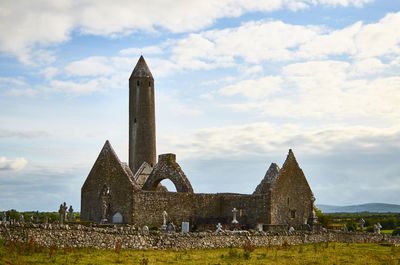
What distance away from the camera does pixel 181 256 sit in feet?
75.1

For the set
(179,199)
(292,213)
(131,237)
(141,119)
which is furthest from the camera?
(141,119)

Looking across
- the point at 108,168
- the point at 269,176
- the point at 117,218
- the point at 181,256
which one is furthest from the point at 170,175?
the point at 181,256

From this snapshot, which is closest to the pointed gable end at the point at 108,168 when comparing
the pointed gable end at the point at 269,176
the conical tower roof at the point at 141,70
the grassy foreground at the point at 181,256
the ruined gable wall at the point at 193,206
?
the ruined gable wall at the point at 193,206

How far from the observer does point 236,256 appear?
76.7 ft

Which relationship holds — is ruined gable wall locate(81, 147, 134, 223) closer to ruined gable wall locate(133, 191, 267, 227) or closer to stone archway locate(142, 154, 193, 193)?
ruined gable wall locate(133, 191, 267, 227)

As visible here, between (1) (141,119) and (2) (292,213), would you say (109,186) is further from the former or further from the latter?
A: (1) (141,119)

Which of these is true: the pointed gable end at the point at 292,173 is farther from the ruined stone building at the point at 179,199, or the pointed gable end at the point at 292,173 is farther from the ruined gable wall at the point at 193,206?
the ruined gable wall at the point at 193,206

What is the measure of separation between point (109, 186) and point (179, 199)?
18.1 feet

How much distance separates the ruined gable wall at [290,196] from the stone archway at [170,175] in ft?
23.2

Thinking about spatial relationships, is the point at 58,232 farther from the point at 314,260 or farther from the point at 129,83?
the point at 129,83

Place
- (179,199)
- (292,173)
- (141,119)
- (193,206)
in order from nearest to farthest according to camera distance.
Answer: (179,199) → (193,206) → (292,173) → (141,119)

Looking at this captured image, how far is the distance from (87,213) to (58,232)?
20.7 m

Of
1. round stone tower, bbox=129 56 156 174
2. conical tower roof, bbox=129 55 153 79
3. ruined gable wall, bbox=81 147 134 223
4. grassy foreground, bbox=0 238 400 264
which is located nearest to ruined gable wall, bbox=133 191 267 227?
ruined gable wall, bbox=81 147 134 223

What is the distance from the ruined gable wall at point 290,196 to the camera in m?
42.4
